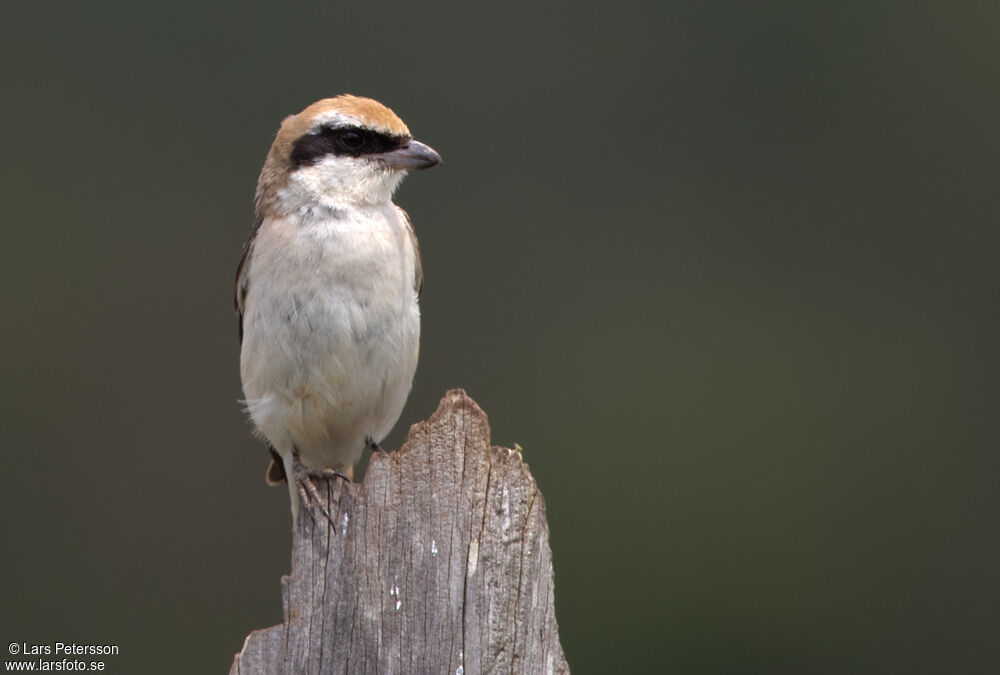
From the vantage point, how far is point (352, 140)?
12.9ft

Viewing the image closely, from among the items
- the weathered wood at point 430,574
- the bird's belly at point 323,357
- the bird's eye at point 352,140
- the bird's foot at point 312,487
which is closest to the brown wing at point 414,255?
the bird's belly at point 323,357

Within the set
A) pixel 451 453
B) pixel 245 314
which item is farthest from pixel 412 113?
pixel 451 453

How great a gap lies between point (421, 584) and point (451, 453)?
291 millimetres

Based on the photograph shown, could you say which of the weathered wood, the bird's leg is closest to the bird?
the bird's leg

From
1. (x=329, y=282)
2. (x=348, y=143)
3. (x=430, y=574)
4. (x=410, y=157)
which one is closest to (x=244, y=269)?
(x=329, y=282)

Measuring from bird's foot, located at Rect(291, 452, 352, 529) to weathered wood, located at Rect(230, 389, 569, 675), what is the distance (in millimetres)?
132

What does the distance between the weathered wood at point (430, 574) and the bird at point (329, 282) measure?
98 cm

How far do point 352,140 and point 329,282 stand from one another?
484 millimetres

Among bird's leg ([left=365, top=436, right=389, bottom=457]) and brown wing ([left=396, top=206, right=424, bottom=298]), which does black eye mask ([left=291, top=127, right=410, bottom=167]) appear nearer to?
brown wing ([left=396, top=206, right=424, bottom=298])

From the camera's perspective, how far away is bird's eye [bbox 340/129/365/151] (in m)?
3.94

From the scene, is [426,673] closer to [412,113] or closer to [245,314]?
[245,314]

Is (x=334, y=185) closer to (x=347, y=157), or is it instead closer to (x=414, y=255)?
(x=347, y=157)

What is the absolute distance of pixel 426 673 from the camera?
2627 millimetres

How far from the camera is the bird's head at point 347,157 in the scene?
3926mm
